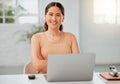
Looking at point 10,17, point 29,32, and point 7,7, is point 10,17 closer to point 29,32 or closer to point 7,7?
point 7,7

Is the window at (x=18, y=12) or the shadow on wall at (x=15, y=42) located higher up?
the window at (x=18, y=12)

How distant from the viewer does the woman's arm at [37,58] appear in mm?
2541

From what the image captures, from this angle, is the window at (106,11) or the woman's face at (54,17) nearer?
the woman's face at (54,17)

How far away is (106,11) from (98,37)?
65 cm

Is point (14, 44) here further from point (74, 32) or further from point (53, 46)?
point (53, 46)

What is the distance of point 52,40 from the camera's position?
269cm

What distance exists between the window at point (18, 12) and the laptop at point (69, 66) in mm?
4024

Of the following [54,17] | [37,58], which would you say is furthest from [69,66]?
[54,17]

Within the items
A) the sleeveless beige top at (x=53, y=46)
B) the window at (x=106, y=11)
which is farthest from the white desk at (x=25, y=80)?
the window at (x=106, y=11)

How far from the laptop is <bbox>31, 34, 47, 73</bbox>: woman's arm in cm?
56

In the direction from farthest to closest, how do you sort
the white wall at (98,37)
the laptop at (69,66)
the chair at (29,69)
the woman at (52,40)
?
the white wall at (98,37) < the woman at (52,40) < the chair at (29,69) < the laptop at (69,66)

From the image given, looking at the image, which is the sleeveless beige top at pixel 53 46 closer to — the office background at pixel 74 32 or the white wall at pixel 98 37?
the office background at pixel 74 32

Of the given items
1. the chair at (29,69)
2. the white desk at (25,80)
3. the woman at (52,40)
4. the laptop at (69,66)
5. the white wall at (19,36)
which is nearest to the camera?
the laptop at (69,66)

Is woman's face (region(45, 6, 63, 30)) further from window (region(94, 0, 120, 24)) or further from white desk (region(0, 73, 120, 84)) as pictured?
window (region(94, 0, 120, 24))
